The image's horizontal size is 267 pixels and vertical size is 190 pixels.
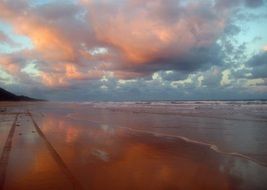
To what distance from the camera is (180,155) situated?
10477 millimetres

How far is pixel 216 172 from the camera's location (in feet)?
26.6

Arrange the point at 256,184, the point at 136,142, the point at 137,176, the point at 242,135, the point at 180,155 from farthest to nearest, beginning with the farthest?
1. the point at 242,135
2. the point at 136,142
3. the point at 180,155
4. the point at 137,176
5. the point at 256,184

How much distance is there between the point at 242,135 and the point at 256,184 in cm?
870

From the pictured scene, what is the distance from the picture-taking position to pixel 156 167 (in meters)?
8.64

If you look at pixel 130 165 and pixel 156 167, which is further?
pixel 130 165

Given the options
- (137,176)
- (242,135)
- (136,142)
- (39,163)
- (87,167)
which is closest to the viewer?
(137,176)

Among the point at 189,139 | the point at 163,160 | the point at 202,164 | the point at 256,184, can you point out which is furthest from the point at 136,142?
the point at 256,184

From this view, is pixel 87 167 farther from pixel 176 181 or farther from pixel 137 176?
pixel 176 181

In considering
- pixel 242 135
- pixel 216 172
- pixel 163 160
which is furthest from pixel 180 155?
pixel 242 135

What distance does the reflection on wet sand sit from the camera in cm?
706

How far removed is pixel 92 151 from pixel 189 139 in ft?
17.6

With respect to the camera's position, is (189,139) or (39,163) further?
(189,139)

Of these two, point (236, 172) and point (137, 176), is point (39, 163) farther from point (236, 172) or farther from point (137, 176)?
point (236, 172)

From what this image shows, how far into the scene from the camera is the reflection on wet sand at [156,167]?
23.2ft
